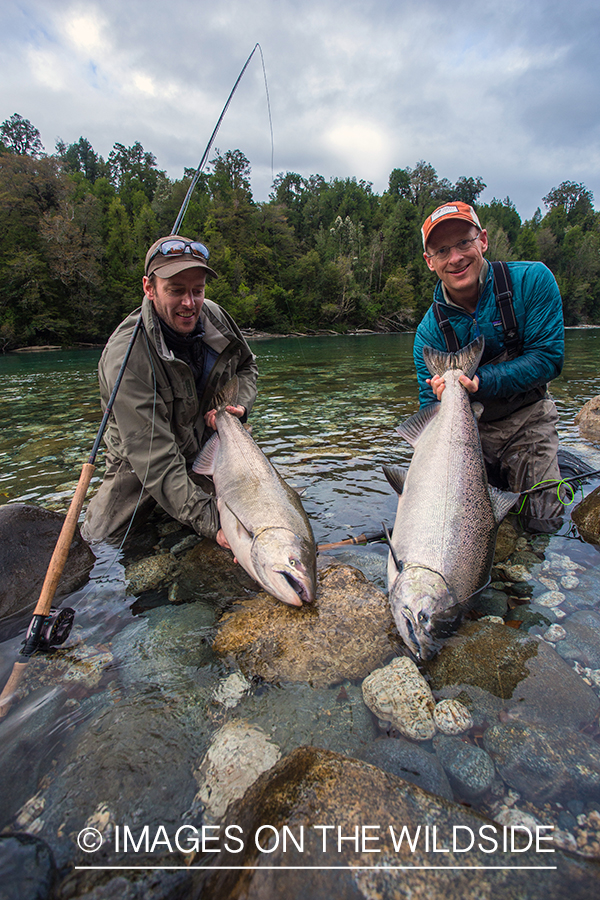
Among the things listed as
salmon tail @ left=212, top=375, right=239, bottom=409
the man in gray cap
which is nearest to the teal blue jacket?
salmon tail @ left=212, top=375, right=239, bottom=409

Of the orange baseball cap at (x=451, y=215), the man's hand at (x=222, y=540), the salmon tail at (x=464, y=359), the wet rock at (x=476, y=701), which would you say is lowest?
the wet rock at (x=476, y=701)

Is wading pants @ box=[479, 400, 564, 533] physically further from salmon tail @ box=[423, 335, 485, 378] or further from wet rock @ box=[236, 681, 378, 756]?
wet rock @ box=[236, 681, 378, 756]

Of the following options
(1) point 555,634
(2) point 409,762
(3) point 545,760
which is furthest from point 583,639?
(2) point 409,762

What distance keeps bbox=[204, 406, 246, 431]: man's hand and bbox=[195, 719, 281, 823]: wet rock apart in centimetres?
304

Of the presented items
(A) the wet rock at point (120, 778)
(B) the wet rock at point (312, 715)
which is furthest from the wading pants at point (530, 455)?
(A) the wet rock at point (120, 778)

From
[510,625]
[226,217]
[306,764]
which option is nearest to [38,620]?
[306,764]

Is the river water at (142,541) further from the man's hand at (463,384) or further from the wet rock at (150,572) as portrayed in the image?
the man's hand at (463,384)

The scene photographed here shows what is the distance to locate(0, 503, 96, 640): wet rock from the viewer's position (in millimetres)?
3398

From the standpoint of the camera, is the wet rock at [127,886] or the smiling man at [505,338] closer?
the wet rock at [127,886]

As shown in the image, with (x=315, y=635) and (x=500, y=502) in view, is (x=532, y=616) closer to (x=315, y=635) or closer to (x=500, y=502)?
(x=500, y=502)

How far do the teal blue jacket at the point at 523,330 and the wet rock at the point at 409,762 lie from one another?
324 cm

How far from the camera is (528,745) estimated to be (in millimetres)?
2209

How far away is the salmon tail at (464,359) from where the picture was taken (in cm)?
415

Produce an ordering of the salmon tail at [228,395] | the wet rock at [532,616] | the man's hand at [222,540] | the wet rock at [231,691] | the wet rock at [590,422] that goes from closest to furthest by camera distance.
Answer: the wet rock at [231,691] < the wet rock at [532,616] < the man's hand at [222,540] < the salmon tail at [228,395] < the wet rock at [590,422]
